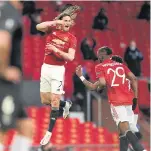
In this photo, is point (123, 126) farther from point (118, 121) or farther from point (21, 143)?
point (21, 143)

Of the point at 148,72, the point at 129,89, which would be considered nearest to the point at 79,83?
the point at 148,72

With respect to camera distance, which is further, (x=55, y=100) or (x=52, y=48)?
(x=55, y=100)

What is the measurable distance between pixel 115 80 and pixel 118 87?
0.37 ft

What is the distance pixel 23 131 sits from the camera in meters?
3.91

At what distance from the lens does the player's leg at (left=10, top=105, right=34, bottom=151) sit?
3.88 m

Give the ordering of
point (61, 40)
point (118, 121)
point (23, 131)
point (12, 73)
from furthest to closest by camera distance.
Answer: point (118, 121)
point (61, 40)
point (23, 131)
point (12, 73)

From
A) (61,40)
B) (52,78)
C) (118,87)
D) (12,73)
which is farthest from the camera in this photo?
(118,87)

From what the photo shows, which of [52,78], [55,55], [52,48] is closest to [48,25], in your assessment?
[52,48]

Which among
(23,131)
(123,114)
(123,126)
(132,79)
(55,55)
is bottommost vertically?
(123,126)

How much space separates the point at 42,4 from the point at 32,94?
536 centimetres

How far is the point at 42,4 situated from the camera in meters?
18.3

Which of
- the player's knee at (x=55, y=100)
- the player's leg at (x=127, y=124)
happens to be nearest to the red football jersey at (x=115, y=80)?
the player's leg at (x=127, y=124)

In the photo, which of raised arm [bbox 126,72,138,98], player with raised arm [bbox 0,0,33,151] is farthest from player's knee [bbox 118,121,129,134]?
player with raised arm [bbox 0,0,33,151]

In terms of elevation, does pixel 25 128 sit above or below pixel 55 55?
below
